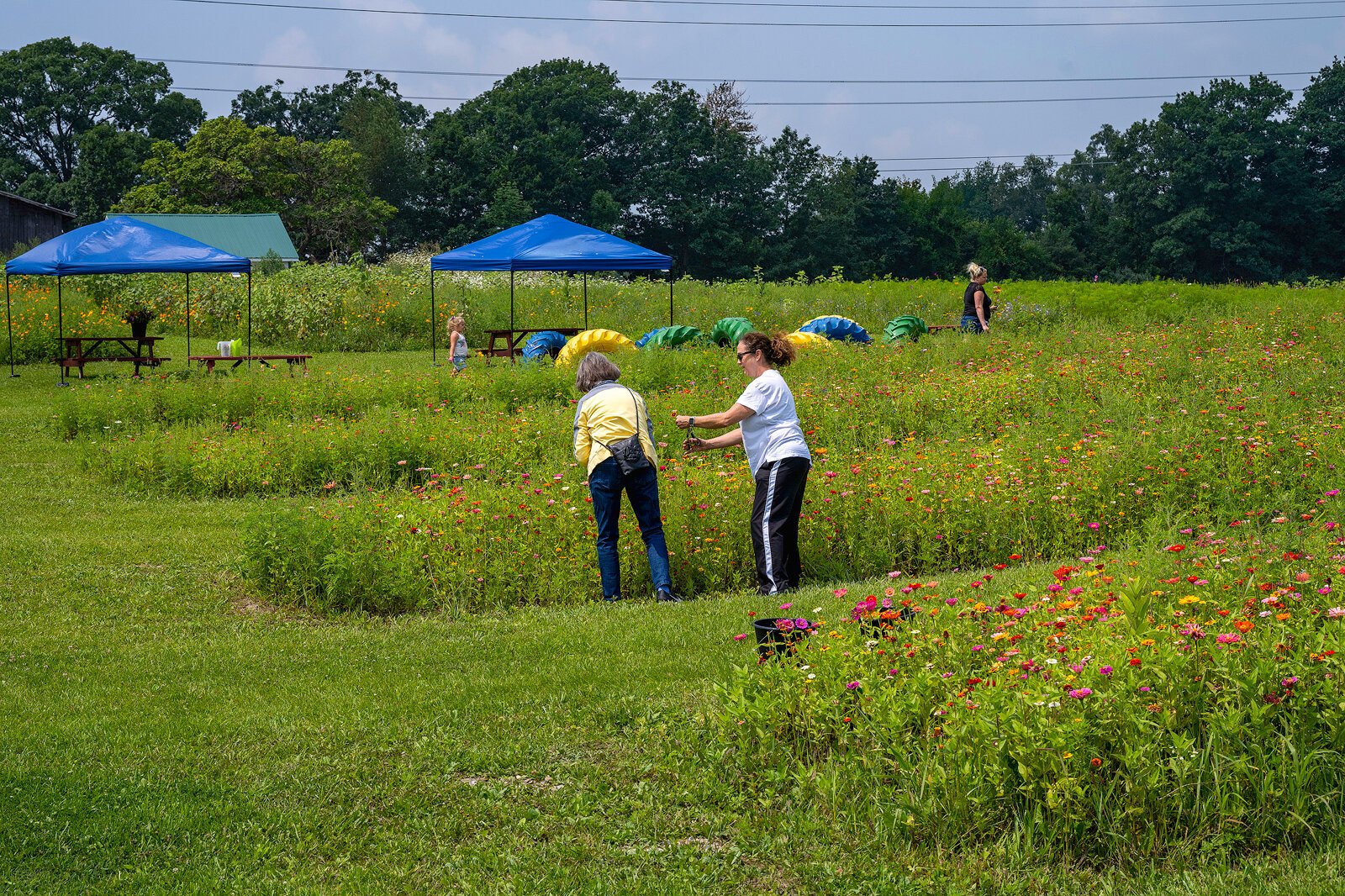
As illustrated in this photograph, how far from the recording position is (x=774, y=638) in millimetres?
4902

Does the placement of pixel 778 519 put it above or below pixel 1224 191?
below

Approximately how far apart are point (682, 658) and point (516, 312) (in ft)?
67.7

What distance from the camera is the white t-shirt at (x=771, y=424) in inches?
271

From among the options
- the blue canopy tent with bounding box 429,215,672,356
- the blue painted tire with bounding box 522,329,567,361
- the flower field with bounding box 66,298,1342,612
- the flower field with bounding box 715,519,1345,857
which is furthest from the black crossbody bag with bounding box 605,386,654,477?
the blue painted tire with bounding box 522,329,567,361

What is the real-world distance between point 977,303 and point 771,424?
10379 millimetres

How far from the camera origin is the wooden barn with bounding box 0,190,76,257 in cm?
4894

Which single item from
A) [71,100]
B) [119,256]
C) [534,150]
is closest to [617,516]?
[119,256]

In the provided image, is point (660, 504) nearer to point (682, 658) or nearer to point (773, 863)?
point (682, 658)

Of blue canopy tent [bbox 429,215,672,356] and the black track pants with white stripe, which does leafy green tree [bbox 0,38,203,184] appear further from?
the black track pants with white stripe

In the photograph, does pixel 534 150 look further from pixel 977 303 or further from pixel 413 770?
pixel 413 770

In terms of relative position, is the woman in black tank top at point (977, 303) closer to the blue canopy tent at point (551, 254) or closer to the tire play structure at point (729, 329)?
the tire play structure at point (729, 329)

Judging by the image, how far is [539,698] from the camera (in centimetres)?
529

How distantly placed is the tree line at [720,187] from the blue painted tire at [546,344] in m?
38.6

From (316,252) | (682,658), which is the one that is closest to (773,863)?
(682,658)
